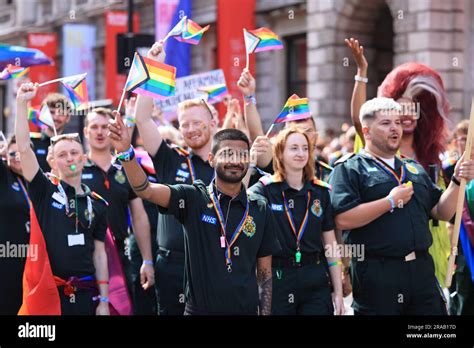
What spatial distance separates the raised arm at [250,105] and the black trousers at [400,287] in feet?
4.29

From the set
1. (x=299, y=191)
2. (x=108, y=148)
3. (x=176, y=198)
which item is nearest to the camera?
(x=176, y=198)

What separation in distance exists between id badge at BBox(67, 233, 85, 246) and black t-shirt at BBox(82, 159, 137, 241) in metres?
0.95

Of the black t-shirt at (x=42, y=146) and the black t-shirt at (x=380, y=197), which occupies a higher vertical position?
the black t-shirt at (x=42, y=146)

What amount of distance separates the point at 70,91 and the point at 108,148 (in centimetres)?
114

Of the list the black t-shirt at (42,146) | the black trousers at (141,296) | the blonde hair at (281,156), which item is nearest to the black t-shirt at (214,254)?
the blonde hair at (281,156)

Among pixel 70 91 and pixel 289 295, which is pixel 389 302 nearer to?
pixel 289 295

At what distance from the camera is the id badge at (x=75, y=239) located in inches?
224

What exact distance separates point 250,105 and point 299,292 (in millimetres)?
1416

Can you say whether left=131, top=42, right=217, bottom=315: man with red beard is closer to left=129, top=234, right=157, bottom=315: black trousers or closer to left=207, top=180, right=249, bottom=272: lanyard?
left=129, top=234, right=157, bottom=315: black trousers

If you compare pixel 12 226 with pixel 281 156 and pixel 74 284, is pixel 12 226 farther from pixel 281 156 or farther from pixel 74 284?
pixel 281 156

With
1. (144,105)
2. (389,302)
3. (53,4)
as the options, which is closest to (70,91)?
(144,105)

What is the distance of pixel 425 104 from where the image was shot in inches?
248

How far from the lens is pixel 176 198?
4.70 m

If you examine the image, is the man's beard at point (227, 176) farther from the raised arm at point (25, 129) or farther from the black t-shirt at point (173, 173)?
the raised arm at point (25, 129)
